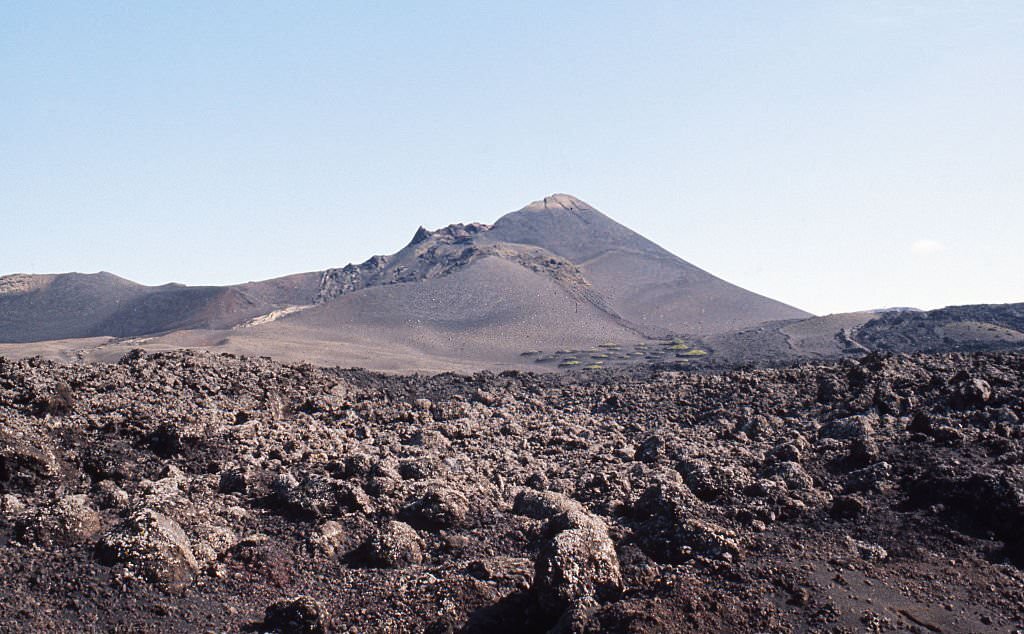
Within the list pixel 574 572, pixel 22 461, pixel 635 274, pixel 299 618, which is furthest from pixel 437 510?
pixel 635 274

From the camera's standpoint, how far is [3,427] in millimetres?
8836

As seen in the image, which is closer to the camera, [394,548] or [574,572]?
[574,572]

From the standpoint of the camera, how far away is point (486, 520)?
858cm

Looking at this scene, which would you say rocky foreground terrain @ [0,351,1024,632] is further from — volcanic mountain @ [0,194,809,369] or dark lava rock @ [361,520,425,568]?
volcanic mountain @ [0,194,809,369]

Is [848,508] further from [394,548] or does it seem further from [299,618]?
[299,618]

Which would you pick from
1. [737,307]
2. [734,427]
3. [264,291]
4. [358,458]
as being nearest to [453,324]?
[737,307]

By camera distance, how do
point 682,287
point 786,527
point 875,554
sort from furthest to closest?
point 682,287
point 786,527
point 875,554

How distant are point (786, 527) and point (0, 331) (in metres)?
101

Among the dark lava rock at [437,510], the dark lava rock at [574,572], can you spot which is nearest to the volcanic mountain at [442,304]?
the dark lava rock at [437,510]

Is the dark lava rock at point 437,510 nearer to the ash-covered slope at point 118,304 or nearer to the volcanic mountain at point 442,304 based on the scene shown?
the volcanic mountain at point 442,304

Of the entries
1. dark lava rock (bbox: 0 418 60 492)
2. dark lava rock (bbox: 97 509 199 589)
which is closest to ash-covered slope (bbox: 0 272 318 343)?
dark lava rock (bbox: 0 418 60 492)

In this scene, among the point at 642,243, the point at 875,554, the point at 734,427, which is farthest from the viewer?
the point at 642,243

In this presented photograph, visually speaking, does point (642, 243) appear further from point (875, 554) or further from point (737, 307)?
point (875, 554)

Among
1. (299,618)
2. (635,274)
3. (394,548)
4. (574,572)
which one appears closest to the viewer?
(574,572)
